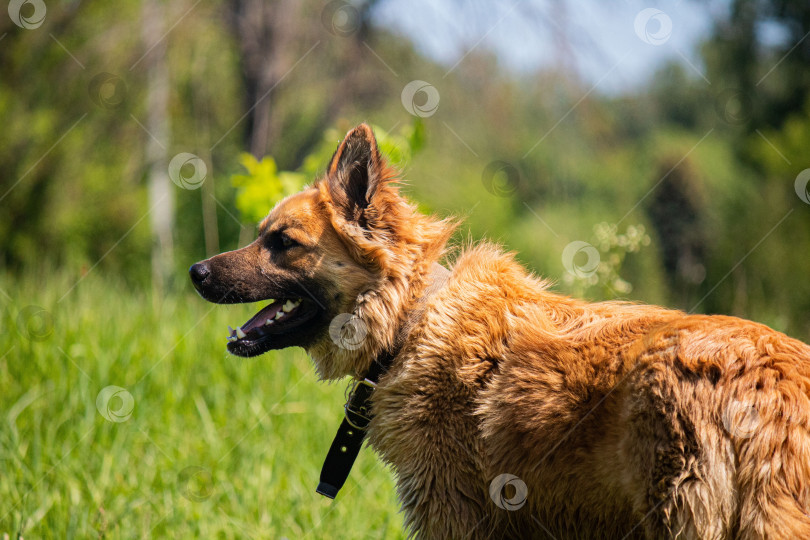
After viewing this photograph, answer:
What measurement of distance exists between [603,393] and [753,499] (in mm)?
578

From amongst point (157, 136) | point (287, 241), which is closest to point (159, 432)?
point (287, 241)

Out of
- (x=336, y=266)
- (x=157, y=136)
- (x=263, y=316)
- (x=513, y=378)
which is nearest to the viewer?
(x=513, y=378)

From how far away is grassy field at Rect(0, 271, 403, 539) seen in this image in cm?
397

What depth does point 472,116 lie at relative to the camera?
10.3m

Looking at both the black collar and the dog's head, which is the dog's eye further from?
the black collar

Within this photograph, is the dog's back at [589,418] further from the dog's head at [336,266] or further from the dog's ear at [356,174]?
the dog's ear at [356,174]

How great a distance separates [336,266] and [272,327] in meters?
0.45

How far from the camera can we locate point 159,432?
494cm

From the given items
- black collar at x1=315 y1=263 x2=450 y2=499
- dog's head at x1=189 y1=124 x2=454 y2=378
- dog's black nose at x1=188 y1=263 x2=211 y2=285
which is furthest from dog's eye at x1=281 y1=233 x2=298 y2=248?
black collar at x1=315 y1=263 x2=450 y2=499

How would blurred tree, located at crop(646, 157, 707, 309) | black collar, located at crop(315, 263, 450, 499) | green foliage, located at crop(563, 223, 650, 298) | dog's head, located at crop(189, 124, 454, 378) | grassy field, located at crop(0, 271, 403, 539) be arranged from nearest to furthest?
black collar, located at crop(315, 263, 450, 499), dog's head, located at crop(189, 124, 454, 378), grassy field, located at crop(0, 271, 403, 539), green foliage, located at crop(563, 223, 650, 298), blurred tree, located at crop(646, 157, 707, 309)

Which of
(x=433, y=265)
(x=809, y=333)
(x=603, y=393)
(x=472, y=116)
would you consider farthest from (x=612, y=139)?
(x=603, y=393)

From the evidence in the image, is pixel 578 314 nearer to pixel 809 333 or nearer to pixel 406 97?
pixel 406 97

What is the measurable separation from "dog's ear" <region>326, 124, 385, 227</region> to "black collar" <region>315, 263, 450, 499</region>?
55cm

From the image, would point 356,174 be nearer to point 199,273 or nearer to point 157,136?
point 199,273
